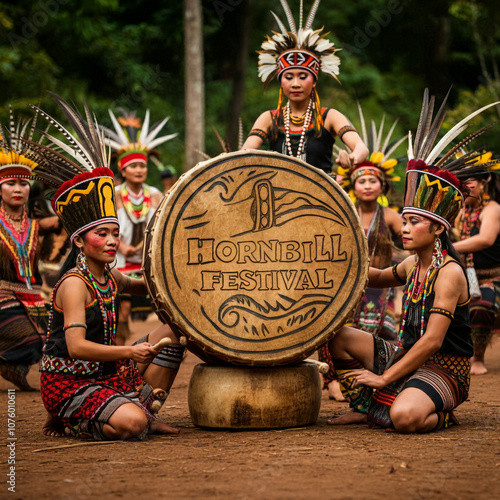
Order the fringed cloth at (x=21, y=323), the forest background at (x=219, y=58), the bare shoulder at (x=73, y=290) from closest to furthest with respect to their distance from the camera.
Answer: the bare shoulder at (x=73, y=290), the fringed cloth at (x=21, y=323), the forest background at (x=219, y=58)

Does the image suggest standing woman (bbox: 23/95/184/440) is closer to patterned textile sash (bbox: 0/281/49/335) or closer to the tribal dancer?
patterned textile sash (bbox: 0/281/49/335)

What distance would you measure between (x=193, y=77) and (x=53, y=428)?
1144cm

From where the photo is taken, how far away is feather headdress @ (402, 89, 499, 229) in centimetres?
429

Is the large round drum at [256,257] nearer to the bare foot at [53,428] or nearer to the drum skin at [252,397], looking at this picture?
the drum skin at [252,397]

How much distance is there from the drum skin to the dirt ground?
2.7 inches

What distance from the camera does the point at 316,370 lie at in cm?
443

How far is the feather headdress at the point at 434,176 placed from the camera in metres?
4.29

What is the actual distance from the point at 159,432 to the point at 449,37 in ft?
62.4

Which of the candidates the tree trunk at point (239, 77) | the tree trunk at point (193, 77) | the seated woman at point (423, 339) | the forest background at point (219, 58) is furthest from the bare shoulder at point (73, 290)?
the tree trunk at point (239, 77)

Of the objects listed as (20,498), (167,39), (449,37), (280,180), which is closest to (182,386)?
(280,180)

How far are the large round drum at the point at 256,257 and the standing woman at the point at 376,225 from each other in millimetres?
1836

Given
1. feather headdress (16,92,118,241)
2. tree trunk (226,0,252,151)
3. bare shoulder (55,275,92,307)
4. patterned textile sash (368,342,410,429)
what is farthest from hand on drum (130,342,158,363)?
tree trunk (226,0,252,151)

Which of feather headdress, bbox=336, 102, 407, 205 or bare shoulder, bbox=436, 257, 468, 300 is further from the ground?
feather headdress, bbox=336, 102, 407, 205

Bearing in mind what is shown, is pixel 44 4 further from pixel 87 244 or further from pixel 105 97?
pixel 87 244
